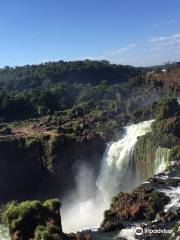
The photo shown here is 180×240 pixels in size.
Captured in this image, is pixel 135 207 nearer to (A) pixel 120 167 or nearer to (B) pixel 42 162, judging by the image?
(A) pixel 120 167

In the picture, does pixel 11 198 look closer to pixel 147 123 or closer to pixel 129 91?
pixel 147 123

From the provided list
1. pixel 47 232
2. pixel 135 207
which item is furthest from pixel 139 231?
pixel 47 232

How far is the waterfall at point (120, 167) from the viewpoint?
221ft

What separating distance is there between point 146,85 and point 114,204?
56310mm

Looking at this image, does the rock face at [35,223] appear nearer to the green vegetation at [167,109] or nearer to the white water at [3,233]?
the white water at [3,233]

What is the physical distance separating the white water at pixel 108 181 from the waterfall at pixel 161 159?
451 centimetres

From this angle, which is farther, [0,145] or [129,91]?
[129,91]

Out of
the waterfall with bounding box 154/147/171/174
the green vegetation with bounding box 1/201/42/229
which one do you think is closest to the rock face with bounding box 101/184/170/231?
the green vegetation with bounding box 1/201/42/229

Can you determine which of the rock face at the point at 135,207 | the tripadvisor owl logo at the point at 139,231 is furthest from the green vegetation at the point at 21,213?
the tripadvisor owl logo at the point at 139,231

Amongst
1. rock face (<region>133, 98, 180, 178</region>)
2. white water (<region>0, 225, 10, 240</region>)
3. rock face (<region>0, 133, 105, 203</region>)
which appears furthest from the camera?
rock face (<region>0, 133, 105, 203</region>)

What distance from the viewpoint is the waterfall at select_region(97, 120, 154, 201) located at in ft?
221

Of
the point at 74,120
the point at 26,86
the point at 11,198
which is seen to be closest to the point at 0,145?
the point at 11,198

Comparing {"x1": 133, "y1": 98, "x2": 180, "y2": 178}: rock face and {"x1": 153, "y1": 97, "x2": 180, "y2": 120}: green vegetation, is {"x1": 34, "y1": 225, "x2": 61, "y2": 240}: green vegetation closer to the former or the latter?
{"x1": 133, "y1": 98, "x2": 180, "y2": 178}: rock face

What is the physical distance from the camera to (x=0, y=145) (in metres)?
79.2
